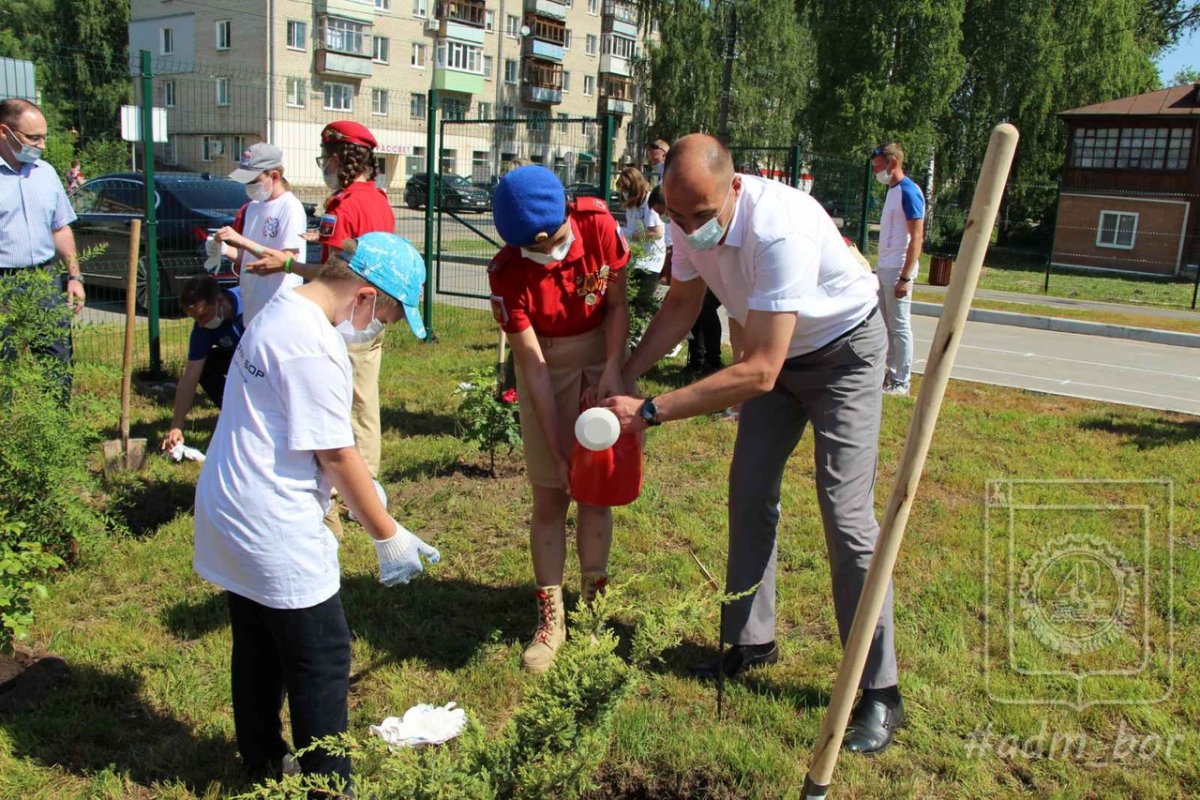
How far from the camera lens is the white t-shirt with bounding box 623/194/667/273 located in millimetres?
7848

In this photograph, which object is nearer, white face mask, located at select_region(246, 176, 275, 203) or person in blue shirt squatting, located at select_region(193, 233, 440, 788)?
person in blue shirt squatting, located at select_region(193, 233, 440, 788)

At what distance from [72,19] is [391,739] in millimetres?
59207

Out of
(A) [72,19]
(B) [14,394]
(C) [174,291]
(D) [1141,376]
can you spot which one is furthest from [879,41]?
(A) [72,19]

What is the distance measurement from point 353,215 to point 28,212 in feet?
6.01

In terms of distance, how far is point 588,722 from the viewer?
201cm

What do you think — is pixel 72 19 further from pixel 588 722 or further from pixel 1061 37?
pixel 588 722

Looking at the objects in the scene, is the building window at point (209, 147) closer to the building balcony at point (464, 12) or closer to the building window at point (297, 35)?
the building window at point (297, 35)

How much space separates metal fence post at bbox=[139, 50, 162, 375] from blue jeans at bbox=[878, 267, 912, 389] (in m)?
5.94

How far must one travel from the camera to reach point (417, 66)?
47719mm

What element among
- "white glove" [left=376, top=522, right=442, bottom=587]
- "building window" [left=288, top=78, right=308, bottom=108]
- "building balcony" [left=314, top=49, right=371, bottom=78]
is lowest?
"white glove" [left=376, top=522, right=442, bottom=587]

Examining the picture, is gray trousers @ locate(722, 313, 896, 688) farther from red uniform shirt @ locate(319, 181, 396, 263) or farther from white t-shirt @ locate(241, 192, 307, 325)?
white t-shirt @ locate(241, 192, 307, 325)

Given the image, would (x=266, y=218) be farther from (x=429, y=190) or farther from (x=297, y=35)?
(x=297, y=35)

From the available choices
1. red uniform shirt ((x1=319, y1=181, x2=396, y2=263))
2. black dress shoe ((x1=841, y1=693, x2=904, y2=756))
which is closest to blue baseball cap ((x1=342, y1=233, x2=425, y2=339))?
black dress shoe ((x1=841, y1=693, x2=904, y2=756))

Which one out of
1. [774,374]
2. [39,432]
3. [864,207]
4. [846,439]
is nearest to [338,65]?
[864,207]
